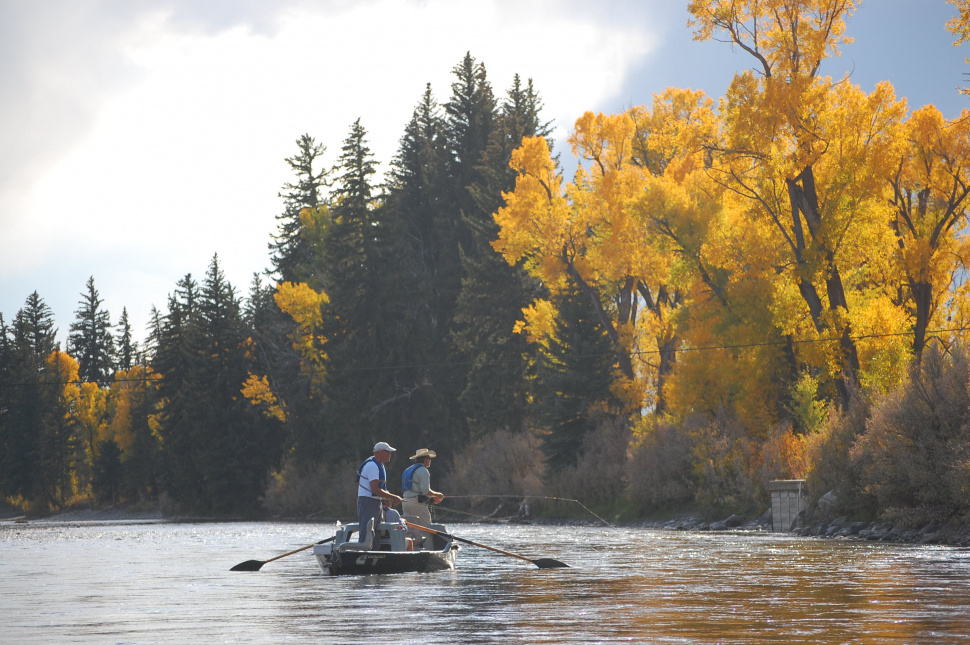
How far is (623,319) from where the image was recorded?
59000 mm

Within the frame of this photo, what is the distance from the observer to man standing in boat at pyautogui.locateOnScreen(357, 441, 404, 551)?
22.0m

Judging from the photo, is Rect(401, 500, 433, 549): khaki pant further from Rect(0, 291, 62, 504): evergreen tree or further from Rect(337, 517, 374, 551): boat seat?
Rect(0, 291, 62, 504): evergreen tree

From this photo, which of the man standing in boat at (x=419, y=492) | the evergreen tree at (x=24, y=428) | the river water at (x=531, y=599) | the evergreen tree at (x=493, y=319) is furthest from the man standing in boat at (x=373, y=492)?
the evergreen tree at (x=24, y=428)

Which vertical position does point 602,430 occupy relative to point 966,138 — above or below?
below

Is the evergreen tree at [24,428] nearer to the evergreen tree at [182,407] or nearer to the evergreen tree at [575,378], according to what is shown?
the evergreen tree at [182,407]

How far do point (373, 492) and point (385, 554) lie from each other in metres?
1.14

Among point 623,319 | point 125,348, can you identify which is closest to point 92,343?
point 125,348

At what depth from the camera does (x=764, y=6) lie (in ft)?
132

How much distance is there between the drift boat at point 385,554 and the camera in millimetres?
21578

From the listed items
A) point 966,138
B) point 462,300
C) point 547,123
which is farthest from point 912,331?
point 547,123

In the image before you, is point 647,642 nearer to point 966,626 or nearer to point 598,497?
point 966,626

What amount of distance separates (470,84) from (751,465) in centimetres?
5285

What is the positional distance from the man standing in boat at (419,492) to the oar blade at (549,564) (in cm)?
229

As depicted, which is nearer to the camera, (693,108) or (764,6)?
(764,6)
